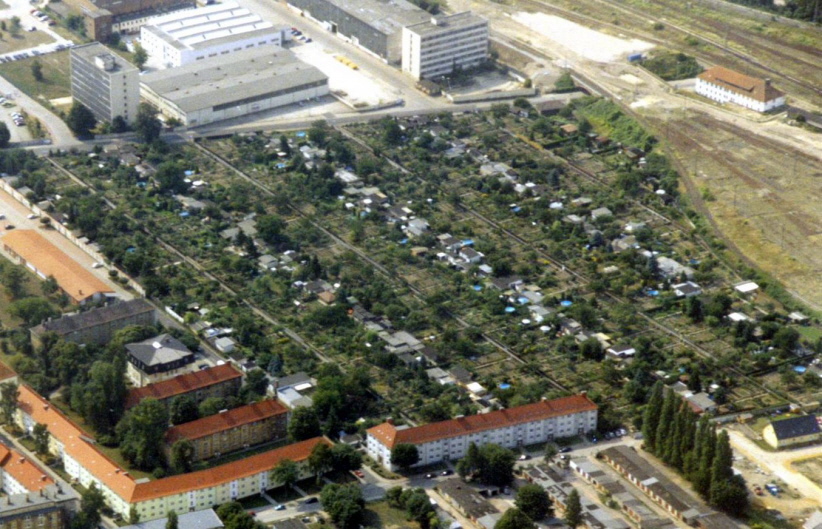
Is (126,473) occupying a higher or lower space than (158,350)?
lower

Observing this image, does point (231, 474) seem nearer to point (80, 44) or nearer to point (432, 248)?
point (432, 248)

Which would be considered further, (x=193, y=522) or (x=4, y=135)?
(x=4, y=135)

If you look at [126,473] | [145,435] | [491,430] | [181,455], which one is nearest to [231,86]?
[145,435]

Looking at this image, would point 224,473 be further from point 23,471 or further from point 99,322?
point 99,322

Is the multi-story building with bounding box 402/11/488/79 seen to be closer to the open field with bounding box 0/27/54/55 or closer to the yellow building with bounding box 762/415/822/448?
the open field with bounding box 0/27/54/55

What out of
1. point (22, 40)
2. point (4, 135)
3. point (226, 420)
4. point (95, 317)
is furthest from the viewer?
point (22, 40)

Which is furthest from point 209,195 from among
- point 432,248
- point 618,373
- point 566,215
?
point 618,373

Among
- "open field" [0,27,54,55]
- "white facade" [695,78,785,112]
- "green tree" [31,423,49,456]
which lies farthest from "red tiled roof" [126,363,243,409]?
"open field" [0,27,54,55]
